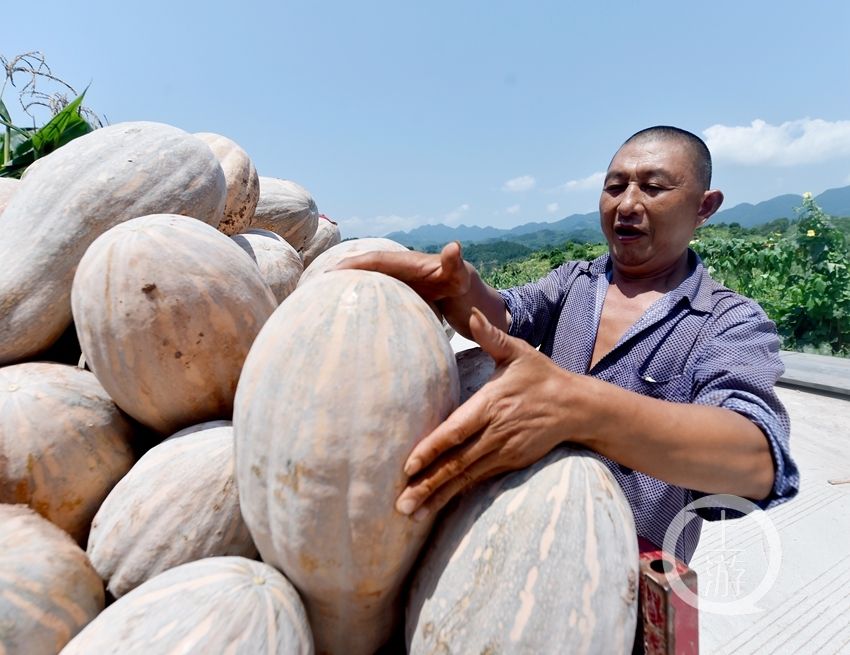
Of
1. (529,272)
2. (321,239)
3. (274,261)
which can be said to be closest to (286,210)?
(321,239)

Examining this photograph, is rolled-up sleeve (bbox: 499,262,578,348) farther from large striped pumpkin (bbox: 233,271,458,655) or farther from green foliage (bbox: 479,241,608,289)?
green foliage (bbox: 479,241,608,289)

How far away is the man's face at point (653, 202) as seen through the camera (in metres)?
2.01

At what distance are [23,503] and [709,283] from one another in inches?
82.8

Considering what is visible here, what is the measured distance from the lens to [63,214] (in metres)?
1.50

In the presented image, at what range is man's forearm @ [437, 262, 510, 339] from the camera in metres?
1.60

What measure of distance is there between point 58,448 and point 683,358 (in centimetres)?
174

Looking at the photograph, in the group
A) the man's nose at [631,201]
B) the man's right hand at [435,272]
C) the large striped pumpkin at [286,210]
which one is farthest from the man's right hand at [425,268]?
the large striped pumpkin at [286,210]

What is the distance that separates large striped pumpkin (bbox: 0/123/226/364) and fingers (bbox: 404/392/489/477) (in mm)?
1062

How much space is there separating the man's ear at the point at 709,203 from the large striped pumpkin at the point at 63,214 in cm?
181

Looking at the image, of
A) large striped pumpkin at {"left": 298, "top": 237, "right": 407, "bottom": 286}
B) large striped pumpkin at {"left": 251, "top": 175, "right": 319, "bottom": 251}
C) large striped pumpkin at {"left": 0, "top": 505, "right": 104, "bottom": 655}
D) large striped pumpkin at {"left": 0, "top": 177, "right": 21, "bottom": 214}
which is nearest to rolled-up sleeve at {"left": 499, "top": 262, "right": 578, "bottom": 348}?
large striped pumpkin at {"left": 298, "top": 237, "right": 407, "bottom": 286}

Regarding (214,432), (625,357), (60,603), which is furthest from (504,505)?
(625,357)

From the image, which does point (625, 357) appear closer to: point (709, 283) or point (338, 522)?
point (709, 283)

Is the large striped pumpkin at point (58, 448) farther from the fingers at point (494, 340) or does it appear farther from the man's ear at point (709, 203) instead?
the man's ear at point (709, 203)

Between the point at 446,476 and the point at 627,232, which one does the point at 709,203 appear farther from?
the point at 446,476
